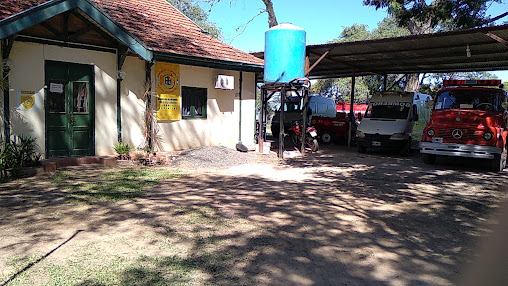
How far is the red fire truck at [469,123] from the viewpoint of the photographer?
999cm

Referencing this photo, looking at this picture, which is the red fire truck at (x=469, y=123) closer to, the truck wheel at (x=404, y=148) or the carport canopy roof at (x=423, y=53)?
the carport canopy roof at (x=423, y=53)

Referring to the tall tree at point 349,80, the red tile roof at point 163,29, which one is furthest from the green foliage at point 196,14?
the red tile roof at point 163,29

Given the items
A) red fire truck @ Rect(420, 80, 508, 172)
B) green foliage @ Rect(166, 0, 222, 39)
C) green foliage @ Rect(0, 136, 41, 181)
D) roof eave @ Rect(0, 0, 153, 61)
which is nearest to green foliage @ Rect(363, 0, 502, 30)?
red fire truck @ Rect(420, 80, 508, 172)

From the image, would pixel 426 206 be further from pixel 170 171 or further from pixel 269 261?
pixel 170 171

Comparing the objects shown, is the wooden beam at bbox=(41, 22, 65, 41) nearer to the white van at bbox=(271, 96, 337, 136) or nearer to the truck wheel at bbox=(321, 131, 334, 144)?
the white van at bbox=(271, 96, 337, 136)

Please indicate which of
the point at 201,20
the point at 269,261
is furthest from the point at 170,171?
the point at 201,20

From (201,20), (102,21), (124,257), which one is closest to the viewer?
(124,257)

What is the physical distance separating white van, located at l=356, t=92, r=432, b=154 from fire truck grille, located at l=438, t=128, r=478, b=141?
2360 mm

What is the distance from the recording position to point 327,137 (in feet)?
58.6

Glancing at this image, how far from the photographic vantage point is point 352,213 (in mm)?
6016

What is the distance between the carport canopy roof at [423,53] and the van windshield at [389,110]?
189 centimetres

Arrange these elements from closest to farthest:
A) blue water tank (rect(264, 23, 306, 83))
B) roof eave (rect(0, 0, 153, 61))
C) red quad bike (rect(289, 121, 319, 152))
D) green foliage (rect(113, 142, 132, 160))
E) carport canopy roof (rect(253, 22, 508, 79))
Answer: roof eave (rect(0, 0, 153, 61)), green foliage (rect(113, 142, 132, 160)), carport canopy roof (rect(253, 22, 508, 79)), blue water tank (rect(264, 23, 306, 83)), red quad bike (rect(289, 121, 319, 152))

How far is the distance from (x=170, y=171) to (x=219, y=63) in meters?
4.53

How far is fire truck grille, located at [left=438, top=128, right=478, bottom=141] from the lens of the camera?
10164mm
